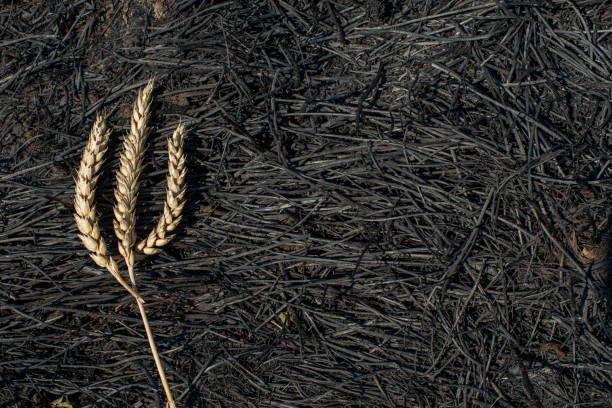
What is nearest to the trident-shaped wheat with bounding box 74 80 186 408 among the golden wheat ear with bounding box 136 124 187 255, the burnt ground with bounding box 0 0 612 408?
the golden wheat ear with bounding box 136 124 187 255

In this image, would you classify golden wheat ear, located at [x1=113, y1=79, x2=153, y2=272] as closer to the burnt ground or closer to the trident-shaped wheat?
the trident-shaped wheat

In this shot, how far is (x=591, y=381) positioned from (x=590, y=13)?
1.83 meters

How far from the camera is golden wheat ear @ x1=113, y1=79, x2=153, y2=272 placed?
1846 mm

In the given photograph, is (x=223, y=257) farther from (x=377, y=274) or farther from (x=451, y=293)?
(x=451, y=293)

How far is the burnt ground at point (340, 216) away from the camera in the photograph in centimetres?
194

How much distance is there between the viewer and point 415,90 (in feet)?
6.63

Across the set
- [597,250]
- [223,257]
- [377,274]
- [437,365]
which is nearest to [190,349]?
[223,257]

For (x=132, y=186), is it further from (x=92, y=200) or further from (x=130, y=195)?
(x=92, y=200)

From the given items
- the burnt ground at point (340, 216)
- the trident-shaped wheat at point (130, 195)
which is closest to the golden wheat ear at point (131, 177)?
the trident-shaped wheat at point (130, 195)

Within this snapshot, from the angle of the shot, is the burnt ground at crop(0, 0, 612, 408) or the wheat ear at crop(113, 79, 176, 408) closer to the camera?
the wheat ear at crop(113, 79, 176, 408)

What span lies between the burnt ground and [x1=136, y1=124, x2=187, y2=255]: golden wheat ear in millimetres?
153

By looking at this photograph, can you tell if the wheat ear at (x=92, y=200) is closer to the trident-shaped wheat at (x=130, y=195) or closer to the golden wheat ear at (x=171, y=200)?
the trident-shaped wheat at (x=130, y=195)

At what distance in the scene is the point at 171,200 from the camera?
190cm

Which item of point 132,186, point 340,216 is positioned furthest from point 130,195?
point 340,216
